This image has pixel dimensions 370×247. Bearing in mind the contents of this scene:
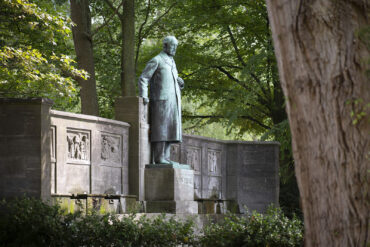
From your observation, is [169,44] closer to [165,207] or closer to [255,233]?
[165,207]

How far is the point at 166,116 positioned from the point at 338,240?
831 centimetres

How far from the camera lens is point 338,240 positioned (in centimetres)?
500

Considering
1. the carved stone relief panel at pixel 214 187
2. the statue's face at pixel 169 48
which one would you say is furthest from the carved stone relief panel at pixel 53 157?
the carved stone relief panel at pixel 214 187

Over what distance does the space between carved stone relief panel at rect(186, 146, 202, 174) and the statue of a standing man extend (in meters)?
1.92

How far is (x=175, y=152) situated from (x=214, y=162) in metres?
2.10

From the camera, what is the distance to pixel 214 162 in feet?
54.0

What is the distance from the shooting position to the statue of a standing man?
13055 mm

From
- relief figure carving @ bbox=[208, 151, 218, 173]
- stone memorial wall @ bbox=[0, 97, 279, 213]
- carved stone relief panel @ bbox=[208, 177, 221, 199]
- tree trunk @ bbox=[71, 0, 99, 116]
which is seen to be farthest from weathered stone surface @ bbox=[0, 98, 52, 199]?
tree trunk @ bbox=[71, 0, 99, 116]

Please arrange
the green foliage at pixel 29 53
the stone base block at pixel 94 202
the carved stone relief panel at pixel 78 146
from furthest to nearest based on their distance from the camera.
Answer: the green foliage at pixel 29 53
the carved stone relief panel at pixel 78 146
the stone base block at pixel 94 202

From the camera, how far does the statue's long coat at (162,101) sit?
42.8ft

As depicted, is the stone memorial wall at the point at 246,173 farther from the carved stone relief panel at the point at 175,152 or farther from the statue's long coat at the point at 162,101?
the statue's long coat at the point at 162,101

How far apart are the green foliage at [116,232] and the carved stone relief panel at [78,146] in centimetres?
284

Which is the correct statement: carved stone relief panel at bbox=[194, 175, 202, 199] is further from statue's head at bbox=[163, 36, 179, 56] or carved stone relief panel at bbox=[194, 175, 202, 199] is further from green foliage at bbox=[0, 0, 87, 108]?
green foliage at bbox=[0, 0, 87, 108]

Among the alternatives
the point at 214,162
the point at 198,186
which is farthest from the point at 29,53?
the point at 214,162
